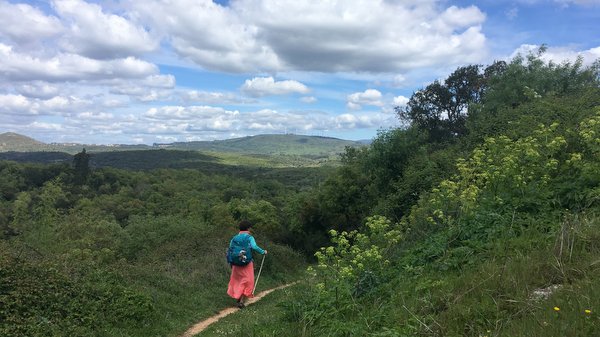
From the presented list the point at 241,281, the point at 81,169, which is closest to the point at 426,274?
the point at 241,281

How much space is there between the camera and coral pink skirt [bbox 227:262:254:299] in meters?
10.8

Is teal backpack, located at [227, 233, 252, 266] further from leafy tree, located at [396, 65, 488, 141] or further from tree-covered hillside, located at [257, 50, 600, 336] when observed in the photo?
leafy tree, located at [396, 65, 488, 141]

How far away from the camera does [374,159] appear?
1195 inches

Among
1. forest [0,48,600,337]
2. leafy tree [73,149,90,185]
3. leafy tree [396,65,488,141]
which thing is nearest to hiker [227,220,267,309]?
forest [0,48,600,337]

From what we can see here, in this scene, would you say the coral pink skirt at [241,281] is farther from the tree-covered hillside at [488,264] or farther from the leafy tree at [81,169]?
the leafy tree at [81,169]

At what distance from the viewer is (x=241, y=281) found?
1084 centimetres

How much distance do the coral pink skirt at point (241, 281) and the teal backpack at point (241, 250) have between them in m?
0.31

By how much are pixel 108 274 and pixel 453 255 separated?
8.00m

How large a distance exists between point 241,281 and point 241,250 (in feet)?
3.28

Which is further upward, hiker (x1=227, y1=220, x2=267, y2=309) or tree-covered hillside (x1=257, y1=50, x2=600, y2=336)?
tree-covered hillside (x1=257, y1=50, x2=600, y2=336)

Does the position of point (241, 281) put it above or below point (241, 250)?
below

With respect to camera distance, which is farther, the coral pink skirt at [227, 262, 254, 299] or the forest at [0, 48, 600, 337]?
the coral pink skirt at [227, 262, 254, 299]

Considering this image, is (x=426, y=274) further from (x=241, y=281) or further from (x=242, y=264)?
(x=241, y=281)

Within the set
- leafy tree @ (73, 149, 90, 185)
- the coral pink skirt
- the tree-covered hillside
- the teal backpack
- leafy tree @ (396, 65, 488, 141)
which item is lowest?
leafy tree @ (73, 149, 90, 185)
